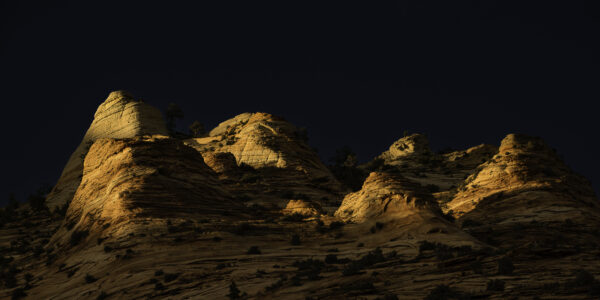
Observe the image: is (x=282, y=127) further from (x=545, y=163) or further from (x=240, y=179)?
(x=545, y=163)

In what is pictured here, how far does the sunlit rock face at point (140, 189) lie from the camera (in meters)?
42.7

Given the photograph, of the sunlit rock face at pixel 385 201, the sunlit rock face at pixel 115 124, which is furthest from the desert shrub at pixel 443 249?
the sunlit rock face at pixel 115 124

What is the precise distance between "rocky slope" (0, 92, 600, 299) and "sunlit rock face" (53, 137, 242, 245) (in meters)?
0.14

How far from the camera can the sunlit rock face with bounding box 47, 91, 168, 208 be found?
270 ft

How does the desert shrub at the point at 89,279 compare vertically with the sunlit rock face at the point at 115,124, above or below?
below

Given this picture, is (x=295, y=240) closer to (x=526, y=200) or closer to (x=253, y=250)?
(x=253, y=250)

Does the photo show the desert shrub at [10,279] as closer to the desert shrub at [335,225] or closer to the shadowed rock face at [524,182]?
the desert shrub at [335,225]

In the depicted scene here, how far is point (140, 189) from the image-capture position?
144 feet

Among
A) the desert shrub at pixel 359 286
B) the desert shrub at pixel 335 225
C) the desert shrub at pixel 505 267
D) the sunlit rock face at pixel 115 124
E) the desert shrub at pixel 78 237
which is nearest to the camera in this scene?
the desert shrub at pixel 359 286

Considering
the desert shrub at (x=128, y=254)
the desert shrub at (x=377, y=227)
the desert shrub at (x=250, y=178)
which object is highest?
the desert shrub at (x=250, y=178)

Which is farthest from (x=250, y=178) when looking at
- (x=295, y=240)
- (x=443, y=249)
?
(x=443, y=249)

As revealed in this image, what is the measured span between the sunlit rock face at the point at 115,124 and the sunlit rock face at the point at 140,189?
29254mm

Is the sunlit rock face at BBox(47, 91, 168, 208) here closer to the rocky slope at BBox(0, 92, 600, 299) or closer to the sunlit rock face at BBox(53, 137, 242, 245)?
the rocky slope at BBox(0, 92, 600, 299)

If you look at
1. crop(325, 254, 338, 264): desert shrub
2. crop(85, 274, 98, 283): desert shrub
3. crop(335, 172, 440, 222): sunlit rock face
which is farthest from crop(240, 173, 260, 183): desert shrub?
crop(325, 254, 338, 264): desert shrub
